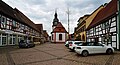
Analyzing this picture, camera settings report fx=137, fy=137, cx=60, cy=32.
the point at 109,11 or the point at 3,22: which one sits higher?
the point at 109,11

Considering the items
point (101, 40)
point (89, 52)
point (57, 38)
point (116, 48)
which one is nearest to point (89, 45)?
point (89, 52)

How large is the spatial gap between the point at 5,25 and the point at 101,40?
1684cm

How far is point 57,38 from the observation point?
2388 inches

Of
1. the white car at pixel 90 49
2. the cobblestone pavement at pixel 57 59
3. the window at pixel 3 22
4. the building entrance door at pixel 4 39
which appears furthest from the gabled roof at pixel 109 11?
the building entrance door at pixel 4 39

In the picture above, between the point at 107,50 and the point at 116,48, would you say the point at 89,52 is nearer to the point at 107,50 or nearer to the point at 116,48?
the point at 107,50

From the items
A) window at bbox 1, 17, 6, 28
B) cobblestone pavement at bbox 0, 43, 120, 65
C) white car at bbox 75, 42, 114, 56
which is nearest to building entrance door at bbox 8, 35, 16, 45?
window at bbox 1, 17, 6, 28

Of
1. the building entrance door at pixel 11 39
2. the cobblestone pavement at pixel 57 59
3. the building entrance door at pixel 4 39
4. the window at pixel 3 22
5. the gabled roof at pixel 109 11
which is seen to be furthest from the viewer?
the building entrance door at pixel 11 39

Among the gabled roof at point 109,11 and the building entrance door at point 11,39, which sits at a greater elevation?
the gabled roof at point 109,11

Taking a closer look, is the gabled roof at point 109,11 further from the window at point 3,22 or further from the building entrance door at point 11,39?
the building entrance door at point 11,39

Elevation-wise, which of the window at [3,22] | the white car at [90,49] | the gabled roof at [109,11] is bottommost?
the white car at [90,49]

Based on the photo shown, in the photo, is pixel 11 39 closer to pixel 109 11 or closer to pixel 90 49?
pixel 90 49

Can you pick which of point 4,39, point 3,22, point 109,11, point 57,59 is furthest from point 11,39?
point 109,11

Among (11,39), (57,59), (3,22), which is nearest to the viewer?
(57,59)

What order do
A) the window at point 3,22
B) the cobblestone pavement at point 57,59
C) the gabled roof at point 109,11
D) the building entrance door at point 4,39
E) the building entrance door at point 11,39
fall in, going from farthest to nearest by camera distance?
1. the building entrance door at point 11,39
2. the building entrance door at point 4,39
3. the window at point 3,22
4. the gabled roof at point 109,11
5. the cobblestone pavement at point 57,59
